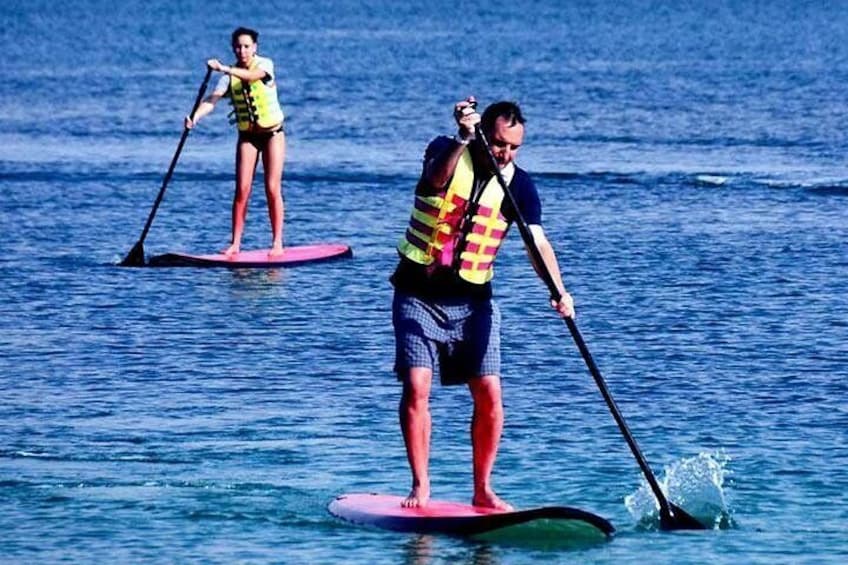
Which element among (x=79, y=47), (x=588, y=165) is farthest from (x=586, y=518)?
(x=79, y=47)

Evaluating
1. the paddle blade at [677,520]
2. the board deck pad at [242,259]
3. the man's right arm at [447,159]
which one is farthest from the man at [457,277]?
the board deck pad at [242,259]

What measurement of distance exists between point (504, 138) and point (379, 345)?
488 cm

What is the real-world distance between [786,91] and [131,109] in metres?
10.8

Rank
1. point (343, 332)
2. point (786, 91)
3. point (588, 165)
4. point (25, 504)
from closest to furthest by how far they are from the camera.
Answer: point (25, 504), point (343, 332), point (588, 165), point (786, 91)

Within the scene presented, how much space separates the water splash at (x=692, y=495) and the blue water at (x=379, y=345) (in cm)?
2

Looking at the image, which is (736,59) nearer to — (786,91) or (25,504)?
(786,91)

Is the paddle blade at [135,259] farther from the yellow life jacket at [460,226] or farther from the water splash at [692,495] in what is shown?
the yellow life jacket at [460,226]

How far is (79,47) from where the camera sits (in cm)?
5969

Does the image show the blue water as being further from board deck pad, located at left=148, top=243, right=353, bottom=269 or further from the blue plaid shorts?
the blue plaid shorts

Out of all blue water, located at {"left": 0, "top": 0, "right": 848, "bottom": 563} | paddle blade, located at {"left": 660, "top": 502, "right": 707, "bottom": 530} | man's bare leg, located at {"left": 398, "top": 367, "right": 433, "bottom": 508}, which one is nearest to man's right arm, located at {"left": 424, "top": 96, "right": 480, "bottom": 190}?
man's bare leg, located at {"left": 398, "top": 367, "right": 433, "bottom": 508}

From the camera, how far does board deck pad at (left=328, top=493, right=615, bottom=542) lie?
34.4ft

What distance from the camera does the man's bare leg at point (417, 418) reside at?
34.5 ft

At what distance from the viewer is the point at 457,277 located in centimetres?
1053

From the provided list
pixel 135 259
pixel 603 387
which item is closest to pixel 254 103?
pixel 135 259
